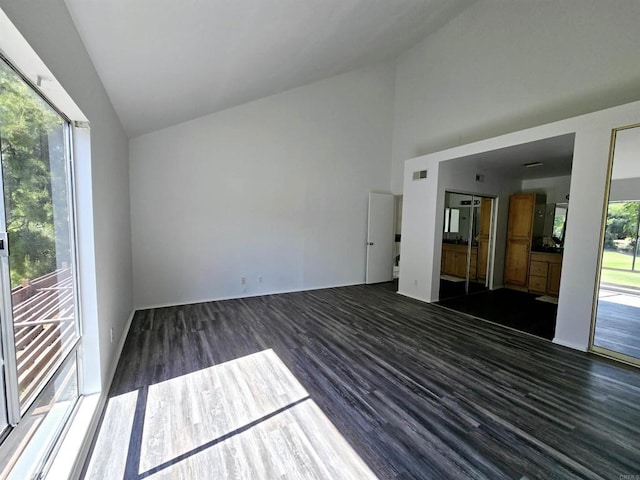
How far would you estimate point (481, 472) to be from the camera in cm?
154

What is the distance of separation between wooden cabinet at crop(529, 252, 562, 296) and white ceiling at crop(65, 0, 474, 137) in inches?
197

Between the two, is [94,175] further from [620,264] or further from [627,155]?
[620,264]

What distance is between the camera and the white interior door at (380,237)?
625 centimetres

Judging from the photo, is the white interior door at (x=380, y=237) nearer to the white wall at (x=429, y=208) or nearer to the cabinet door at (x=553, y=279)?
the white wall at (x=429, y=208)

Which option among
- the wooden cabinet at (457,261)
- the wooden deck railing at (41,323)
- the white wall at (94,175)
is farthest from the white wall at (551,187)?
the wooden deck railing at (41,323)

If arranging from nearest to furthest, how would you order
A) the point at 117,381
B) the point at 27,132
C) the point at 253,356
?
the point at 27,132
the point at 117,381
the point at 253,356

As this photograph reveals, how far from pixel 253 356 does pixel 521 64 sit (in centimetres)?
570

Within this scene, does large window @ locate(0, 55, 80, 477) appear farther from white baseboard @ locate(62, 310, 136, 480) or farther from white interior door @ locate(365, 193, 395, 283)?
white interior door @ locate(365, 193, 395, 283)

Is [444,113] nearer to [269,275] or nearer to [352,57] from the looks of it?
[352,57]

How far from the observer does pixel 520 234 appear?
19.2 ft

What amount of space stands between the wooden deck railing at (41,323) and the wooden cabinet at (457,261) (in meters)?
6.66

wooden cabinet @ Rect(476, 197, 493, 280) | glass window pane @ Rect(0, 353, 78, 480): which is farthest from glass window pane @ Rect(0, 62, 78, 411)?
wooden cabinet @ Rect(476, 197, 493, 280)

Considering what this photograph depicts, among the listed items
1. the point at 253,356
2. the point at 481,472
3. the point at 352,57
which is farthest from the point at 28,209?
the point at 352,57

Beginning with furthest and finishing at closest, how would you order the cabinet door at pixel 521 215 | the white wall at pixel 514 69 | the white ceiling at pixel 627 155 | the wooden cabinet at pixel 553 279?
the cabinet door at pixel 521 215 < the wooden cabinet at pixel 553 279 < the white wall at pixel 514 69 < the white ceiling at pixel 627 155
